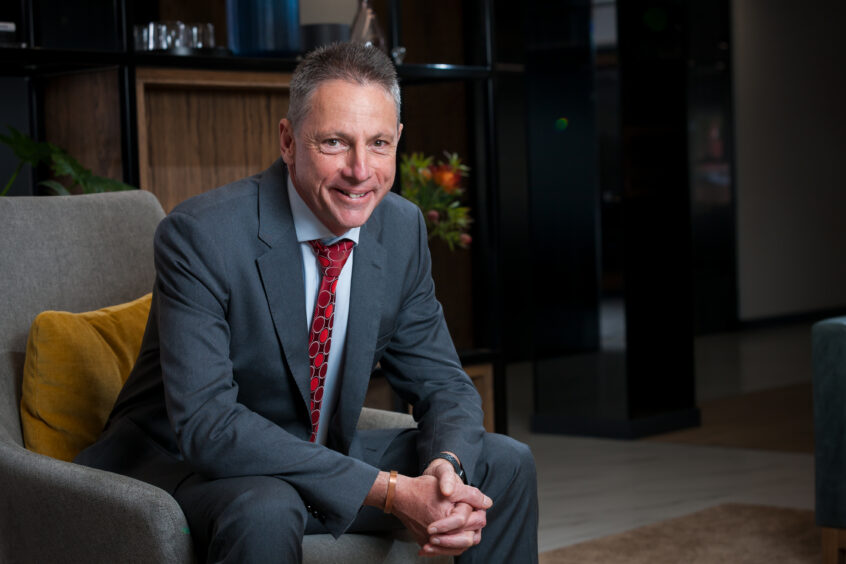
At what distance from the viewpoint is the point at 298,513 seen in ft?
5.75

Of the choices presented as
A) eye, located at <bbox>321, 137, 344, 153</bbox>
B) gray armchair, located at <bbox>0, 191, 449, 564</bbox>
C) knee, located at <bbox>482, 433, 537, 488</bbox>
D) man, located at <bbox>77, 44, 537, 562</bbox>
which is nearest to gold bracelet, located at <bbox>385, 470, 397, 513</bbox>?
man, located at <bbox>77, 44, 537, 562</bbox>

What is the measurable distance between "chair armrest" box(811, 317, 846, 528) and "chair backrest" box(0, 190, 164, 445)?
1.66m

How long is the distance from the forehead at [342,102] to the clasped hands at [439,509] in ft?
1.92

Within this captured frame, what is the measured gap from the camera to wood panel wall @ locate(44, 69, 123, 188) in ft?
9.93

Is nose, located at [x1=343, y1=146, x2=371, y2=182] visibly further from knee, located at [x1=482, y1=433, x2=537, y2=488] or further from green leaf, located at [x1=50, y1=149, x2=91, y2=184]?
green leaf, located at [x1=50, y1=149, x2=91, y2=184]

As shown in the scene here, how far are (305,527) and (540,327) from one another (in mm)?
3465

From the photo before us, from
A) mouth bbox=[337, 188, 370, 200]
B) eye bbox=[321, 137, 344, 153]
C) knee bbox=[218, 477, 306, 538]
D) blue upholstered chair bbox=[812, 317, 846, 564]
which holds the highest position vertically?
eye bbox=[321, 137, 344, 153]

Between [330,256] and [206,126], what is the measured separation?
5.00ft

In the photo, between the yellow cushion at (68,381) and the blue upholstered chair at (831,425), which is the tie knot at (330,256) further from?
the blue upholstered chair at (831,425)

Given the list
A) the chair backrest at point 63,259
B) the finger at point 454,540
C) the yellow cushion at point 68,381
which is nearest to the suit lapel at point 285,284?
the finger at point 454,540

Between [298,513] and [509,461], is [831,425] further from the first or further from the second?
[298,513]

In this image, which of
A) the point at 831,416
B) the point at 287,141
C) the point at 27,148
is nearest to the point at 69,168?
the point at 27,148

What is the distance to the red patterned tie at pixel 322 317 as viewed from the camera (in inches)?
79.4

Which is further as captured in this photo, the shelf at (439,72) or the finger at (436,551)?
the shelf at (439,72)
